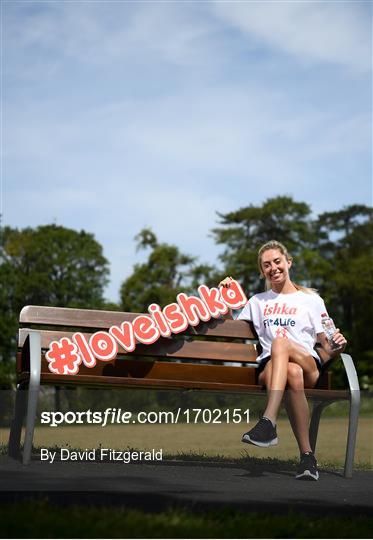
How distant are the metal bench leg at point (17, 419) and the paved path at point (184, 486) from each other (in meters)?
0.24

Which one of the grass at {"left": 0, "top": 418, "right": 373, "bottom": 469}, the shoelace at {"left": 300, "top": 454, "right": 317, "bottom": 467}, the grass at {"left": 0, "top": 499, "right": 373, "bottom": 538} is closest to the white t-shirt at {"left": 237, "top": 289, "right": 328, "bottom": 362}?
the shoelace at {"left": 300, "top": 454, "right": 317, "bottom": 467}

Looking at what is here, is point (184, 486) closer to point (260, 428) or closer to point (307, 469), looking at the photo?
point (260, 428)

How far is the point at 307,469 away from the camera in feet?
20.6

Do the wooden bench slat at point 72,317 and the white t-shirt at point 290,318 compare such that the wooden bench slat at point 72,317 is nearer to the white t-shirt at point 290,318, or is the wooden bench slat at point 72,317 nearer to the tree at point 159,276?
the white t-shirt at point 290,318

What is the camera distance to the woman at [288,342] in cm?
630

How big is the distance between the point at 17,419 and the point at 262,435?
2313 millimetres

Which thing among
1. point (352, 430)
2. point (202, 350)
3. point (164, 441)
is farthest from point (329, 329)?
point (164, 441)

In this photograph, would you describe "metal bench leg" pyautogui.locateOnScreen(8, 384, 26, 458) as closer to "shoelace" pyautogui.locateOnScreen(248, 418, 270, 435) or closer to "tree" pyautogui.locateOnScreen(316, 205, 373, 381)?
"shoelace" pyautogui.locateOnScreen(248, 418, 270, 435)

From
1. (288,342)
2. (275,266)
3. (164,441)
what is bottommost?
(164,441)

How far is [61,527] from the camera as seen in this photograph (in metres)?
3.62

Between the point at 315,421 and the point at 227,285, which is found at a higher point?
the point at 227,285

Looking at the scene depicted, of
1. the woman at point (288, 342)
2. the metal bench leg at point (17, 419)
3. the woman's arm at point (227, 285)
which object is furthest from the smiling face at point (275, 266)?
the metal bench leg at point (17, 419)

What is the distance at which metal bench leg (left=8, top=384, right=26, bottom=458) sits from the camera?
707cm

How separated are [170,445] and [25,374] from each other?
2.40m
